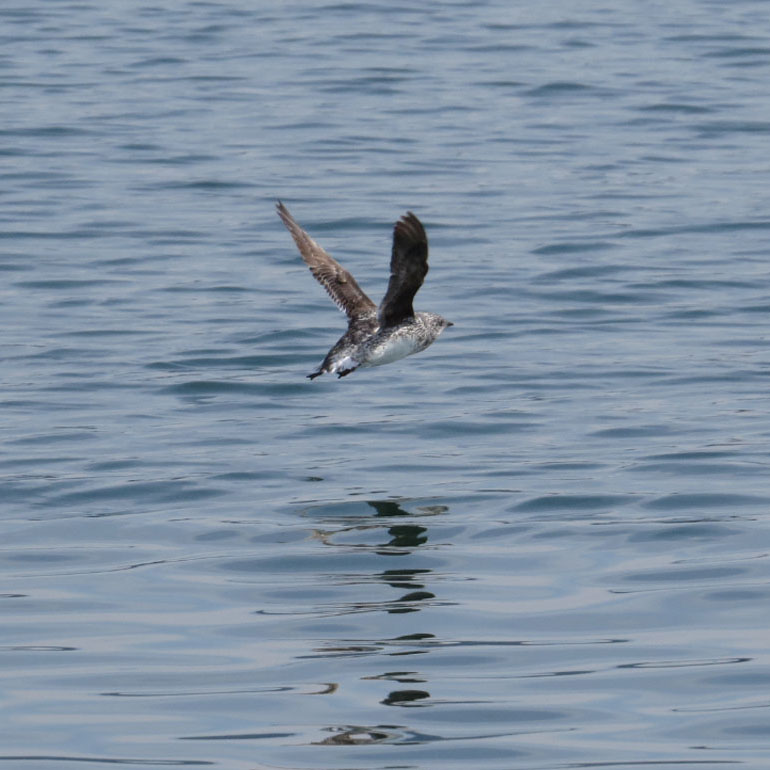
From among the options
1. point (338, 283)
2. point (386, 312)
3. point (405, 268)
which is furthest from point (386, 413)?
point (405, 268)

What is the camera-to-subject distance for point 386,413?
49.3 ft

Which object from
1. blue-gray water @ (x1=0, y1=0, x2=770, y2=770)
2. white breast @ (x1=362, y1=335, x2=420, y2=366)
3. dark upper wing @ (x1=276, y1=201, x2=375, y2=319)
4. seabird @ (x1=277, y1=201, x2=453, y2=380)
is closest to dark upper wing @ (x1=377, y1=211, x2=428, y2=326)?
seabird @ (x1=277, y1=201, x2=453, y2=380)

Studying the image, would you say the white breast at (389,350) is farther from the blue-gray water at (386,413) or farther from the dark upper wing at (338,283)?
the blue-gray water at (386,413)

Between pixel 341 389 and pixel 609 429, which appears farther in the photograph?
pixel 341 389

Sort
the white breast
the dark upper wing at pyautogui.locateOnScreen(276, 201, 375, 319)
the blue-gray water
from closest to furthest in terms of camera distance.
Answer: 1. the blue-gray water
2. the white breast
3. the dark upper wing at pyautogui.locateOnScreen(276, 201, 375, 319)

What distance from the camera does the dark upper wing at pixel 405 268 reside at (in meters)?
11.2

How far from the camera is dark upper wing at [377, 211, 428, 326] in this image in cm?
1124

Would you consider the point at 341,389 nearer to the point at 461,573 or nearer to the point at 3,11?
the point at 461,573

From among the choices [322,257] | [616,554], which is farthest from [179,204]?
[616,554]

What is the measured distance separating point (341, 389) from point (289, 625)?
21.1 ft

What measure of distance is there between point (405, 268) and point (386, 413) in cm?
337

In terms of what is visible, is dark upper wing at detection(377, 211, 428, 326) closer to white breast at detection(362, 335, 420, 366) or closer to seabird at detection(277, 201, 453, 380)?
seabird at detection(277, 201, 453, 380)

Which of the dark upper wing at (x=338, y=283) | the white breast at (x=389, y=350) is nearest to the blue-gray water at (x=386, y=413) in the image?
the white breast at (x=389, y=350)

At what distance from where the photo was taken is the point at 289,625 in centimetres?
992
